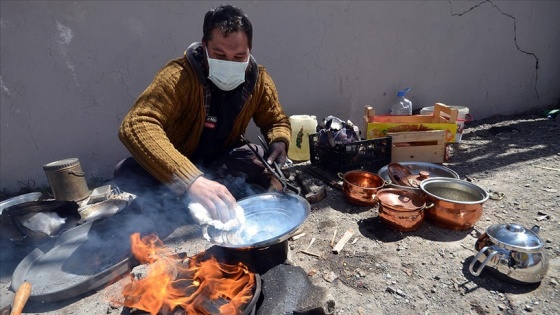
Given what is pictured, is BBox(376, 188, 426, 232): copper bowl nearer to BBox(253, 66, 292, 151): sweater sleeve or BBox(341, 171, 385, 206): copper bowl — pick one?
BBox(341, 171, 385, 206): copper bowl

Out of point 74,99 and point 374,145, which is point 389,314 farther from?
point 74,99

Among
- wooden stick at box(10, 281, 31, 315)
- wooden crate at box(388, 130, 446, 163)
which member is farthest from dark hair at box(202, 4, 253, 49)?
wooden crate at box(388, 130, 446, 163)

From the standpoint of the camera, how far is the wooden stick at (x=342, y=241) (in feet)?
8.65

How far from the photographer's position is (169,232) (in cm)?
295

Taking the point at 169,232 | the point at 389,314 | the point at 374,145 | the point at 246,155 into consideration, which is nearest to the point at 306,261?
the point at 389,314

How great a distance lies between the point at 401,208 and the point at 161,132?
6.76 ft

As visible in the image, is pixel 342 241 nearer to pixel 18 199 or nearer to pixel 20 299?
pixel 20 299

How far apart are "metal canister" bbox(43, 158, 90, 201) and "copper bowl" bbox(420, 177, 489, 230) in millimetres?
3673

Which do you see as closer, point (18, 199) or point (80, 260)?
point (80, 260)

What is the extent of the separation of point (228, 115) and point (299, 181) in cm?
123

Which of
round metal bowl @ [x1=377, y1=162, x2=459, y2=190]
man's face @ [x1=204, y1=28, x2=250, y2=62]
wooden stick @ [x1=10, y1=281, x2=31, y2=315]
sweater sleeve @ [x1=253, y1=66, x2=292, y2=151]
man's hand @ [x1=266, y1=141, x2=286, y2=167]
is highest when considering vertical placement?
man's face @ [x1=204, y1=28, x2=250, y2=62]

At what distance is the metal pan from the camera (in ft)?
7.17

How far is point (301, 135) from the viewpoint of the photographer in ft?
14.9

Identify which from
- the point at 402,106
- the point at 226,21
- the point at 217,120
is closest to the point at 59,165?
the point at 217,120
